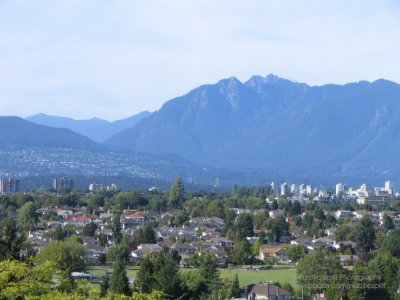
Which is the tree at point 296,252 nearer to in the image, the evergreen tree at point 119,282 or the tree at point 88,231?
the tree at point 88,231

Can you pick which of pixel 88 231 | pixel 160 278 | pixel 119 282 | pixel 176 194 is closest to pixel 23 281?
pixel 119 282

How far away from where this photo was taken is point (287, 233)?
2066 inches

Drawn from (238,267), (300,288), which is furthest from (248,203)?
(300,288)

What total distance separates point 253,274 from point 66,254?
23.8 ft

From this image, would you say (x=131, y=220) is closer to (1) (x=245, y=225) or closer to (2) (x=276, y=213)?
(1) (x=245, y=225)

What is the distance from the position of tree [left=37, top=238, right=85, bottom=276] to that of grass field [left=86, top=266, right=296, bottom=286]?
58 cm

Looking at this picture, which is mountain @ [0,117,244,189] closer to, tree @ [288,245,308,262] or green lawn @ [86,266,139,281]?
tree @ [288,245,308,262]

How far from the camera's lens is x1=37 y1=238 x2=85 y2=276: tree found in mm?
32219

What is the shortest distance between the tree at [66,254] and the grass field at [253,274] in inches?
22.7

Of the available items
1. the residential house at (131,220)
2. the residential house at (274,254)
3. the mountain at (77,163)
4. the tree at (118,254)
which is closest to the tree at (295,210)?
the residential house at (131,220)

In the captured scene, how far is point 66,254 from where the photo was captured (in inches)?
1314

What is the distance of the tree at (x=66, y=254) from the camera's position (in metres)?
Answer: 32.2

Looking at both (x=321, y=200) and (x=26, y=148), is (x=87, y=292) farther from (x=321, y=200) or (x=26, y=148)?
(x=26, y=148)

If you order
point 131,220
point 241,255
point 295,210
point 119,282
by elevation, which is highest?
point 119,282
